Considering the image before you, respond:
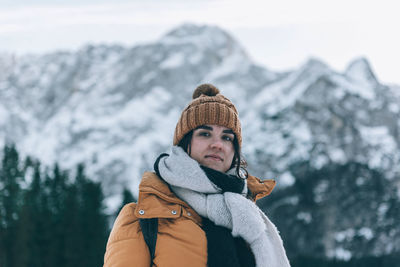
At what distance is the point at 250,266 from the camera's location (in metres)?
3.64

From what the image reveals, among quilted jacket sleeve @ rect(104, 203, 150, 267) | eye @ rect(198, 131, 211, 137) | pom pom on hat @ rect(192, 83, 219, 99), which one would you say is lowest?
quilted jacket sleeve @ rect(104, 203, 150, 267)

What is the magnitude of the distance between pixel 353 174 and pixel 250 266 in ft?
363

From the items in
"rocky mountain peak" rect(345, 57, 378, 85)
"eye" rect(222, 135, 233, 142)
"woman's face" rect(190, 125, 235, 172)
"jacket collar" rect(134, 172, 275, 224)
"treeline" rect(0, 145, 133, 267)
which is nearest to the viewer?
"jacket collar" rect(134, 172, 275, 224)

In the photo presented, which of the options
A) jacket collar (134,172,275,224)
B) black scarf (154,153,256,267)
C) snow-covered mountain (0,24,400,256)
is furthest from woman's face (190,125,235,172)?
snow-covered mountain (0,24,400,256)

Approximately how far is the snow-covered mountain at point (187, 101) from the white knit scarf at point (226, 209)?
91.1 m

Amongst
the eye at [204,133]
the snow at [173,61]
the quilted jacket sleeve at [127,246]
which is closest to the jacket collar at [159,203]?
the quilted jacket sleeve at [127,246]

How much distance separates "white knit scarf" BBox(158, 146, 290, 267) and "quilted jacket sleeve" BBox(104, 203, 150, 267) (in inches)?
17.4

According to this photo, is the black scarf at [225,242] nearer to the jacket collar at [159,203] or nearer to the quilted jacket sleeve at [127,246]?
the jacket collar at [159,203]

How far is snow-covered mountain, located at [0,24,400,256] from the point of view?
384ft

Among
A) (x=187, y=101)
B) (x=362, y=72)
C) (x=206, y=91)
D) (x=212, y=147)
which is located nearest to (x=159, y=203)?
(x=212, y=147)

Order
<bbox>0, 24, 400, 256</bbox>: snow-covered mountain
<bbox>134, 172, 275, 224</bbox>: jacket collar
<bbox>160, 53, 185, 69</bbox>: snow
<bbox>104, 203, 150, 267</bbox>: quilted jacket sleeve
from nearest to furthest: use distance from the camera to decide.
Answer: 1. <bbox>104, 203, 150, 267</bbox>: quilted jacket sleeve
2. <bbox>134, 172, 275, 224</bbox>: jacket collar
3. <bbox>0, 24, 400, 256</bbox>: snow-covered mountain
4. <bbox>160, 53, 185, 69</bbox>: snow

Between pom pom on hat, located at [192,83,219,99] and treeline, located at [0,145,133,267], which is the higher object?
pom pom on hat, located at [192,83,219,99]

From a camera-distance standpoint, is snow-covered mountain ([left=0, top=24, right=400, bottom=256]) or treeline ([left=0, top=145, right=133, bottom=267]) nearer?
treeline ([left=0, top=145, right=133, bottom=267])

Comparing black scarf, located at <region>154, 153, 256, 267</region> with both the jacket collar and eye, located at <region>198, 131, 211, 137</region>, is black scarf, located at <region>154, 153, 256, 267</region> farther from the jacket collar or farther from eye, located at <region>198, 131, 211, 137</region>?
eye, located at <region>198, 131, 211, 137</region>
